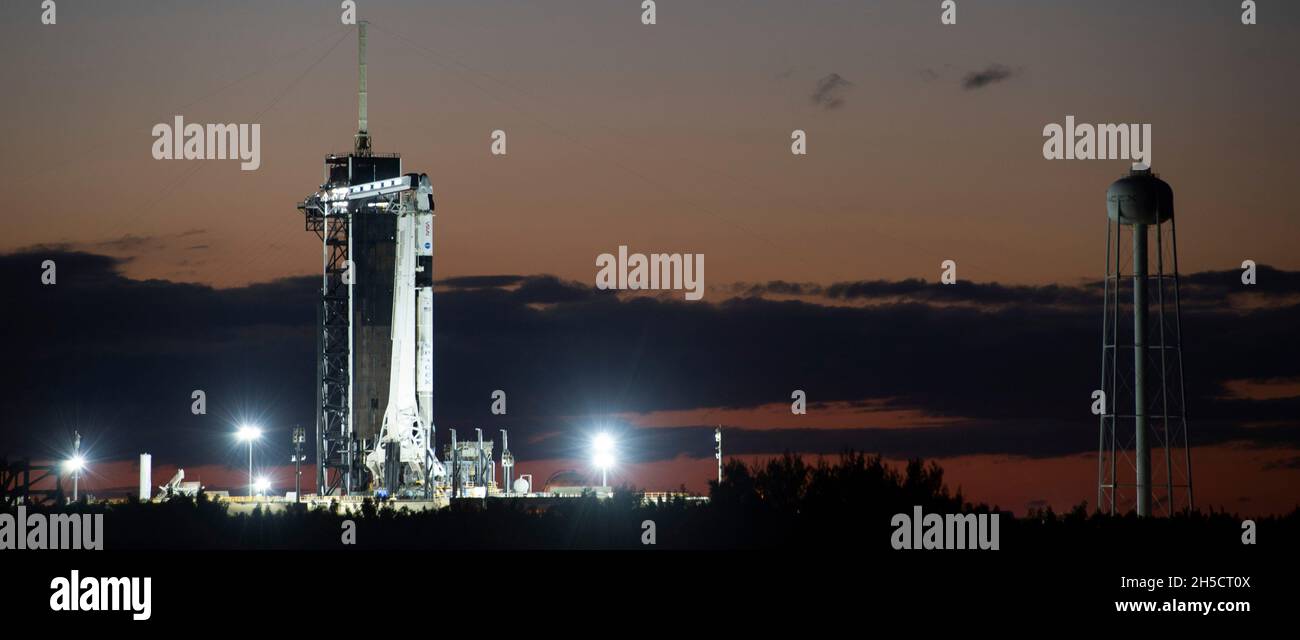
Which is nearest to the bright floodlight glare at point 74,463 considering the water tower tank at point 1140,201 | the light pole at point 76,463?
the light pole at point 76,463

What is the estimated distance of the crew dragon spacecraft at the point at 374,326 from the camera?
123500 millimetres

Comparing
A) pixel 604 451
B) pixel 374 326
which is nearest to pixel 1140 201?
pixel 604 451

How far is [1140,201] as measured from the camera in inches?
3962

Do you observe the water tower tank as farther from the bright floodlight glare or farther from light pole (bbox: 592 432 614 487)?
the bright floodlight glare

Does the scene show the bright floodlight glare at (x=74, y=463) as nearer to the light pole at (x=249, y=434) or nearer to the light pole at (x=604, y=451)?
the light pole at (x=249, y=434)

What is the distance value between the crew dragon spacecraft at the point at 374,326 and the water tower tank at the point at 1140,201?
40.2 meters

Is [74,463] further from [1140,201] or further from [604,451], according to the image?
[1140,201]

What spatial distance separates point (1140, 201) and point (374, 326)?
2054 inches

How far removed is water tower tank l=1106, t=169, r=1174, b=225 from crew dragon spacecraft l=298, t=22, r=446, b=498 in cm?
4023

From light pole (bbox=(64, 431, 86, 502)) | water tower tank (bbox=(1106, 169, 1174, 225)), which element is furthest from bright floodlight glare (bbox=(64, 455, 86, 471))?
water tower tank (bbox=(1106, 169, 1174, 225))
